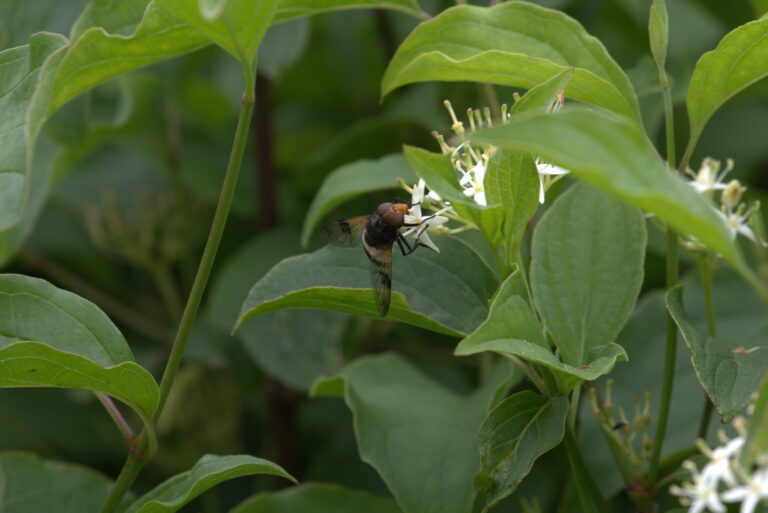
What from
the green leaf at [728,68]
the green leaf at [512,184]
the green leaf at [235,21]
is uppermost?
the green leaf at [235,21]

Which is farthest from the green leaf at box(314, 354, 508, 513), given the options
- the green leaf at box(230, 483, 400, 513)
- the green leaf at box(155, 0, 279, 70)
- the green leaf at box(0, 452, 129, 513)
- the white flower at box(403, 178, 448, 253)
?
the green leaf at box(155, 0, 279, 70)

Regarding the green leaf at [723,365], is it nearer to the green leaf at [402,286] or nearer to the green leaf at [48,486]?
the green leaf at [402,286]

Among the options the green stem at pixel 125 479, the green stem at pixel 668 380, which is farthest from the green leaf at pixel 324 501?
the green stem at pixel 668 380

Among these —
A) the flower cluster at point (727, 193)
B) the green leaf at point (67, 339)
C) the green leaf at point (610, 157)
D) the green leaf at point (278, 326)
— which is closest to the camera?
the green leaf at point (610, 157)

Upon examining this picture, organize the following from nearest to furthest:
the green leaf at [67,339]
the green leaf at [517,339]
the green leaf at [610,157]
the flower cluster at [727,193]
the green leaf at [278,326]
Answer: the green leaf at [610,157] < the green leaf at [517,339] < the green leaf at [67,339] < the flower cluster at [727,193] < the green leaf at [278,326]

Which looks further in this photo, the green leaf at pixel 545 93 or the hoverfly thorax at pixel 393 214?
the hoverfly thorax at pixel 393 214

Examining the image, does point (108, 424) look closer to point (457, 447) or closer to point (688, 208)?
point (457, 447)

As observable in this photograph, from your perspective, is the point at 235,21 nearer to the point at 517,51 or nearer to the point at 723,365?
the point at 517,51

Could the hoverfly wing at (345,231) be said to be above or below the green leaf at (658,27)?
below

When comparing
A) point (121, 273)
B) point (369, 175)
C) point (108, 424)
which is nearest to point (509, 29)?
point (369, 175)
